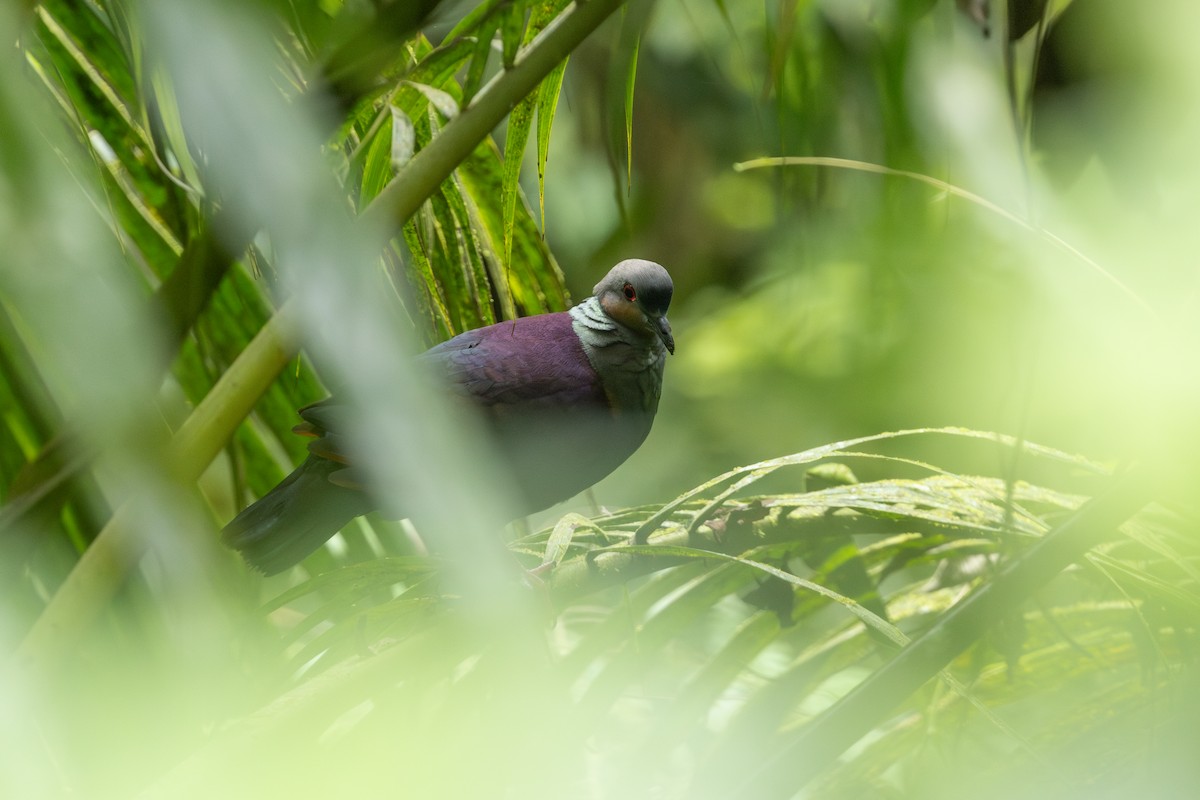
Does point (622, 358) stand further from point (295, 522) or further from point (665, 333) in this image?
point (295, 522)

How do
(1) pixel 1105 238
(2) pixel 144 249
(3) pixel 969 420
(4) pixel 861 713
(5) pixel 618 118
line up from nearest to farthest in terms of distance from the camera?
(4) pixel 861 713, (5) pixel 618 118, (2) pixel 144 249, (1) pixel 1105 238, (3) pixel 969 420

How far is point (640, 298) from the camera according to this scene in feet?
3.25

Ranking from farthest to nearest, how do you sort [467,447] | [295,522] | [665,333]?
[665,333] < [295,522] < [467,447]

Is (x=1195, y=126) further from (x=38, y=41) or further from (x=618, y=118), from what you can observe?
(x=38, y=41)

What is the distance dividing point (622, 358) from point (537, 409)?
0.35ft

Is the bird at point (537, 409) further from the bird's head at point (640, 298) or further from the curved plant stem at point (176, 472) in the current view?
the curved plant stem at point (176, 472)

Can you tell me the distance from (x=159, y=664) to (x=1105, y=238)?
1.15m

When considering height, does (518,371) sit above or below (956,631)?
above

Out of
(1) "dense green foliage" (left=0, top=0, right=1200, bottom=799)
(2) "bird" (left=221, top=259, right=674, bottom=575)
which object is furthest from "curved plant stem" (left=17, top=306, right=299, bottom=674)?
(2) "bird" (left=221, top=259, right=674, bottom=575)

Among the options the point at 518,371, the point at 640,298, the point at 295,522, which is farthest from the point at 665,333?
the point at 295,522

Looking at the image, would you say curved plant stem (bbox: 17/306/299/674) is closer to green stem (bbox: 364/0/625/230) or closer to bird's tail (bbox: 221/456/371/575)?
green stem (bbox: 364/0/625/230)

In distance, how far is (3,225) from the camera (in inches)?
19.5

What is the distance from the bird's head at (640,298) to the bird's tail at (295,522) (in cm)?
32

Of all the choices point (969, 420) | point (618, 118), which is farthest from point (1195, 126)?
point (969, 420)
